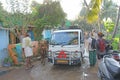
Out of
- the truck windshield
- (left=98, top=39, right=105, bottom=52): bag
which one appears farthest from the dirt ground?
the truck windshield

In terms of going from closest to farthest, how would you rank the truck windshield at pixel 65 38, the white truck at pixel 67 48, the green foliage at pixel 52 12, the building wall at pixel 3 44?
the white truck at pixel 67 48 < the truck windshield at pixel 65 38 < the building wall at pixel 3 44 < the green foliage at pixel 52 12

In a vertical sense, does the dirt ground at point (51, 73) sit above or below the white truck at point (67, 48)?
below

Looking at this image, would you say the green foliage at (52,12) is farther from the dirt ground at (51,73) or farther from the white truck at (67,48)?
the dirt ground at (51,73)

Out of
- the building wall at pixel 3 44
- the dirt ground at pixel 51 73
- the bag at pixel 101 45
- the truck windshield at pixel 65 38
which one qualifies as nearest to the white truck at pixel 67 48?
the truck windshield at pixel 65 38

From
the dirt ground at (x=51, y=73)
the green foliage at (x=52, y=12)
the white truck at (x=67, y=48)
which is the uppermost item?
the green foliage at (x=52, y=12)

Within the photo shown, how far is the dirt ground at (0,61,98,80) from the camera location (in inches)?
376

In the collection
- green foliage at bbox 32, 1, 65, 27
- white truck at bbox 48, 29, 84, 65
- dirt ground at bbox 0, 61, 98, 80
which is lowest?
dirt ground at bbox 0, 61, 98, 80

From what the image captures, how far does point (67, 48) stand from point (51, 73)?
1582 millimetres

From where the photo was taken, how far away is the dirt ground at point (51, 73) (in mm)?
9555

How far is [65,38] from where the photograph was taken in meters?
11.8

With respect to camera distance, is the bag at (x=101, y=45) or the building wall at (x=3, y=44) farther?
the building wall at (x=3, y=44)

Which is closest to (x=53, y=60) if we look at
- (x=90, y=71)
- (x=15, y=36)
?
(x=90, y=71)

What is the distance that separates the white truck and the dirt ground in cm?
45

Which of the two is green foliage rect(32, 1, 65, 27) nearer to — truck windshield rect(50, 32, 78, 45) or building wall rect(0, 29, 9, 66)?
building wall rect(0, 29, 9, 66)
